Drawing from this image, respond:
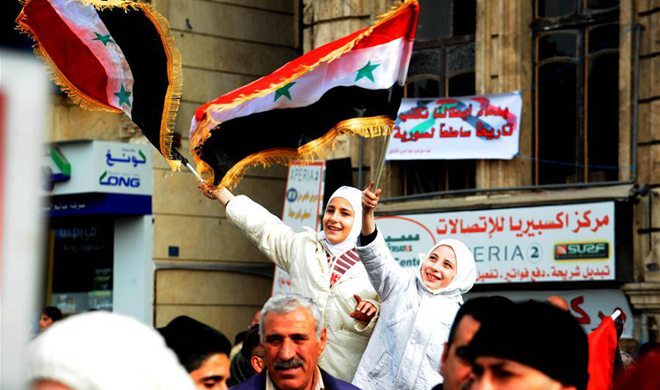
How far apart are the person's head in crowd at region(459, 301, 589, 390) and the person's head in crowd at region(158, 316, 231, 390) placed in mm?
1214

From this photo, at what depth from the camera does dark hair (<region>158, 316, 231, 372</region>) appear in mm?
4539

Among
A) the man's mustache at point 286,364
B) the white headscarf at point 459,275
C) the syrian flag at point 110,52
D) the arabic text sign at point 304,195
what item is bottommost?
the man's mustache at point 286,364

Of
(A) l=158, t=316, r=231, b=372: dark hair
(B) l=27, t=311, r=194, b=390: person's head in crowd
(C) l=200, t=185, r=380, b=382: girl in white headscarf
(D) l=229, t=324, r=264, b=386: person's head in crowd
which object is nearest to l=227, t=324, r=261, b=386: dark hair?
(D) l=229, t=324, r=264, b=386: person's head in crowd

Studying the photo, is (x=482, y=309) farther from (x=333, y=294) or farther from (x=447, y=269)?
Answer: (x=333, y=294)

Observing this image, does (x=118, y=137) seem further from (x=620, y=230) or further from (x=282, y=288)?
(x=620, y=230)

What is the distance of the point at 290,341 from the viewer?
17.4ft

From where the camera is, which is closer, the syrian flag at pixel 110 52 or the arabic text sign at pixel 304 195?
the syrian flag at pixel 110 52

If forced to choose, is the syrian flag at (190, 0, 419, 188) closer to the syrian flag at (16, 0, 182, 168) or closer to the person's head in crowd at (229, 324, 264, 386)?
the syrian flag at (16, 0, 182, 168)

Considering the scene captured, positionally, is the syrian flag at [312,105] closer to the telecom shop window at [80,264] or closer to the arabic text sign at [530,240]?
the arabic text sign at [530,240]

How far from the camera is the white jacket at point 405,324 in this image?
21.2 ft

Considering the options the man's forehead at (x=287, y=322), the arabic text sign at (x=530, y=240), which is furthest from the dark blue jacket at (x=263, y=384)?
the arabic text sign at (x=530, y=240)

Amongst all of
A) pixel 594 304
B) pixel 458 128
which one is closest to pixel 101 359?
pixel 594 304

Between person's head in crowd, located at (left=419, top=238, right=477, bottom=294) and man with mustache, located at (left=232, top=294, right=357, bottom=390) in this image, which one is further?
person's head in crowd, located at (left=419, top=238, right=477, bottom=294)

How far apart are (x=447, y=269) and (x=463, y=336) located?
3134 mm
